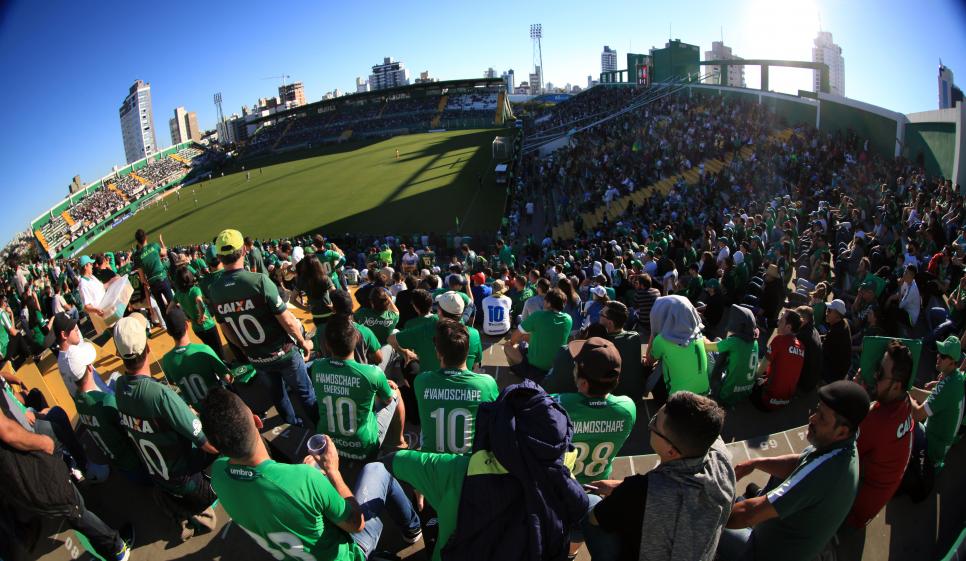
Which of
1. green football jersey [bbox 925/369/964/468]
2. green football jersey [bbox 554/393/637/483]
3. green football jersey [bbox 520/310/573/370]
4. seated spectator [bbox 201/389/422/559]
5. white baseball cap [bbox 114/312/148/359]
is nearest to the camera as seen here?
seated spectator [bbox 201/389/422/559]

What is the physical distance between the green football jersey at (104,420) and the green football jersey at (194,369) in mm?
487

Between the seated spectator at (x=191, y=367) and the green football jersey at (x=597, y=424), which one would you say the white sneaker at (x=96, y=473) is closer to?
the seated spectator at (x=191, y=367)

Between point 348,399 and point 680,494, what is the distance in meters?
2.32

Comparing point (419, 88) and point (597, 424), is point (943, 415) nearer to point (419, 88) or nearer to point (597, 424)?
point (597, 424)

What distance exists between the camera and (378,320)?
5984mm

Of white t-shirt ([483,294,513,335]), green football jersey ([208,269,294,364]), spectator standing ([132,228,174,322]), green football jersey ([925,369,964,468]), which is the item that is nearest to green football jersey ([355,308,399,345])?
green football jersey ([208,269,294,364])

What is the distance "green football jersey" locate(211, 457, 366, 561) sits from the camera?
2.55 meters

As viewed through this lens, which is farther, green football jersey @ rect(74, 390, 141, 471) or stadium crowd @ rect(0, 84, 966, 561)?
green football jersey @ rect(74, 390, 141, 471)

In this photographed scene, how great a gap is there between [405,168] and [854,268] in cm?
3946

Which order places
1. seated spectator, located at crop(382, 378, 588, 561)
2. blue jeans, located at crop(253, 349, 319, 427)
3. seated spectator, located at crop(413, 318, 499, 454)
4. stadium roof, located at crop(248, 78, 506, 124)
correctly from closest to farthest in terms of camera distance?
seated spectator, located at crop(382, 378, 588, 561) → seated spectator, located at crop(413, 318, 499, 454) → blue jeans, located at crop(253, 349, 319, 427) → stadium roof, located at crop(248, 78, 506, 124)

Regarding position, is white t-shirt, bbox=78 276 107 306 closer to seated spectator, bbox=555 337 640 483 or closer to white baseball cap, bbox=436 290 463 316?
white baseball cap, bbox=436 290 463 316

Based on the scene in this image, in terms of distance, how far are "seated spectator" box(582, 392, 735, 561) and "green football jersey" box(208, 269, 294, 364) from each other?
3.27m

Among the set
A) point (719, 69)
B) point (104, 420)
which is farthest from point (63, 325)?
point (719, 69)

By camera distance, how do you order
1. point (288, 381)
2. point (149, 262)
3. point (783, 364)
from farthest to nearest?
point (149, 262)
point (783, 364)
point (288, 381)
